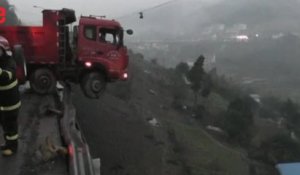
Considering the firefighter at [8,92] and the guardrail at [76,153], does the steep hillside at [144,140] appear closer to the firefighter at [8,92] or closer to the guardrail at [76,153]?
the guardrail at [76,153]

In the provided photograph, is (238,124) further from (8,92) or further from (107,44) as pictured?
(8,92)

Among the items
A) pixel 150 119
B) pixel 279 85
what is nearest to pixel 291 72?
pixel 279 85

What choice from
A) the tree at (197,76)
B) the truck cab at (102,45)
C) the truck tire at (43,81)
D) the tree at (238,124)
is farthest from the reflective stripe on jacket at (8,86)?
the tree at (197,76)

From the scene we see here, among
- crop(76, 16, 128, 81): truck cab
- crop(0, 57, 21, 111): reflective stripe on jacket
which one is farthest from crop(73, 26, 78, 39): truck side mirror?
crop(0, 57, 21, 111): reflective stripe on jacket

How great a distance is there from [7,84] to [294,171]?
26.2 meters

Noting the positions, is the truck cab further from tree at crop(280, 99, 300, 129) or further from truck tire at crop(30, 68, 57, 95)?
tree at crop(280, 99, 300, 129)

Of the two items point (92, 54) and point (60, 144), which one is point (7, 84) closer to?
point (60, 144)

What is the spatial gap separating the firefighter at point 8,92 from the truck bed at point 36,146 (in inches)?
17.6

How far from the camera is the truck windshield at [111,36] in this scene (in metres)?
14.3

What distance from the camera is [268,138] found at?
1414 inches

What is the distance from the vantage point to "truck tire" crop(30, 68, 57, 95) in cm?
1357

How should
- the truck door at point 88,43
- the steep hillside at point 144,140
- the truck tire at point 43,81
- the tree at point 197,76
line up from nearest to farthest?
the truck tire at point 43,81, the truck door at point 88,43, the steep hillside at point 144,140, the tree at point 197,76

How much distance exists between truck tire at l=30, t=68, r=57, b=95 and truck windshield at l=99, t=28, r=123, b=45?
172 cm

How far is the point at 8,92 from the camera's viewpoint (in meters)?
5.68
